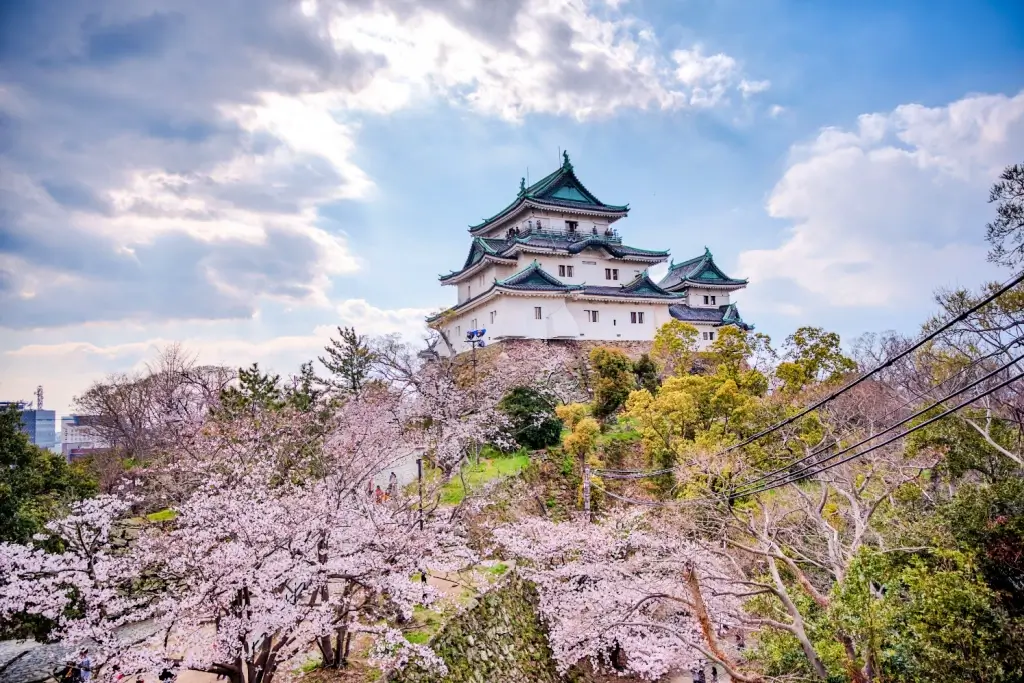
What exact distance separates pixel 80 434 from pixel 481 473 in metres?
33.5

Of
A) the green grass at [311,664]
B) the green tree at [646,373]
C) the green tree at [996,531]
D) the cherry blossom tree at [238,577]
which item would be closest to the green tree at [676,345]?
the green tree at [646,373]

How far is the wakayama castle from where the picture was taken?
99.6 feet

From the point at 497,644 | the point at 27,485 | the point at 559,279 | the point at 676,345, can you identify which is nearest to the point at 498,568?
the point at 497,644

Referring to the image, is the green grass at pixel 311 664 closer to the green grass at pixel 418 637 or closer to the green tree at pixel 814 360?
the green grass at pixel 418 637

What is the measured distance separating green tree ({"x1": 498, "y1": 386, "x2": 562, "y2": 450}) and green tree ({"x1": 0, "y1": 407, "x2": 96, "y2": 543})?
13.4 metres

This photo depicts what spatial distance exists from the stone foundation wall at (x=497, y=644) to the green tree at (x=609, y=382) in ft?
35.7

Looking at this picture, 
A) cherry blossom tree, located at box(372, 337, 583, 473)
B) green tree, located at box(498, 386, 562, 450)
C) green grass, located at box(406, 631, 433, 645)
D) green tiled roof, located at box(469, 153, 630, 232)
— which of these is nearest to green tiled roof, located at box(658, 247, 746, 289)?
green tiled roof, located at box(469, 153, 630, 232)

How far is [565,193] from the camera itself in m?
34.8

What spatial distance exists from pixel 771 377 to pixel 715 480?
10.9 m

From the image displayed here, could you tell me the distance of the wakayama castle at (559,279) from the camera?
30.4m

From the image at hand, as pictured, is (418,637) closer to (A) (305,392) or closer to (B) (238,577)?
(B) (238,577)

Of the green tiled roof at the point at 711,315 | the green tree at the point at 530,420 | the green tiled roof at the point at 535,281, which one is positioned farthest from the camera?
the green tiled roof at the point at 711,315

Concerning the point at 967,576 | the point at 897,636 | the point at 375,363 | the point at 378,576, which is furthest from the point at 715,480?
the point at 375,363

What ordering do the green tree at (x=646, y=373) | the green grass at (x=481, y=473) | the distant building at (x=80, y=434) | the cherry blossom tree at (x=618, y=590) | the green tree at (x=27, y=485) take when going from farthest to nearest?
the distant building at (x=80, y=434), the green tree at (x=646, y=373), the green grass at (x=481, y=473), the green tree at (x=27, y=485), the cherry blossom tree at (x=618, y=590)
